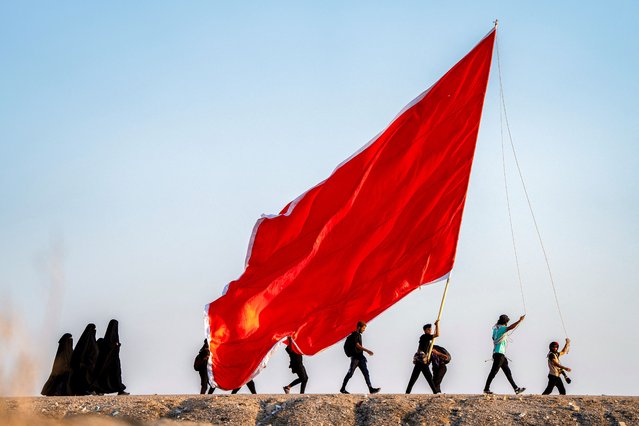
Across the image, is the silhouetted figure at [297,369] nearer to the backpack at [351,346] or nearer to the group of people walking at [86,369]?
the backpack at [351,346]

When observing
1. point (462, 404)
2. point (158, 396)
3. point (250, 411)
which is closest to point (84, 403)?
point (158, 396)

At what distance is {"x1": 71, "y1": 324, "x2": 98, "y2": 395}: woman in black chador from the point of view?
30109mm

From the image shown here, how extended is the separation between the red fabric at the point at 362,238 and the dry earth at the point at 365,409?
40.2 inches

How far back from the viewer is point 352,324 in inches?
1016

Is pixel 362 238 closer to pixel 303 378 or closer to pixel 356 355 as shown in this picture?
pixel 356 355

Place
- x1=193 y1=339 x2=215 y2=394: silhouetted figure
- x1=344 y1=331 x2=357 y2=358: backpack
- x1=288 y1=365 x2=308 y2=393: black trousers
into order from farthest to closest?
x1=193 y1=339 x2=215 y2=394: silhouetted figure, x1=288 y1=365 x2=308 y2=393: black trousers, x1=344 y1=331 x2=357 y2=358: backpack

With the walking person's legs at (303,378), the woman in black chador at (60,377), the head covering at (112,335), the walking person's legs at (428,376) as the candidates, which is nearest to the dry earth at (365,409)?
the walking person's legs at (428,376)

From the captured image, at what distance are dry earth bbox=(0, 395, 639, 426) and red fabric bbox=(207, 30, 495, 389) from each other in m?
1.02

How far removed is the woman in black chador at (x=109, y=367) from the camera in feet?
99.2

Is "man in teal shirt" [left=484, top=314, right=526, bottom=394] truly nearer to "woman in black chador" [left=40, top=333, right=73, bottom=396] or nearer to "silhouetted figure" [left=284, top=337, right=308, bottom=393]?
"silhouetted figure" [left=284, top=337, right=308, bottom=393]

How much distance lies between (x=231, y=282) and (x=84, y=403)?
12.7ft

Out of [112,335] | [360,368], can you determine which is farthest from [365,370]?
[112,335]

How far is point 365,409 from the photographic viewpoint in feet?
79.6

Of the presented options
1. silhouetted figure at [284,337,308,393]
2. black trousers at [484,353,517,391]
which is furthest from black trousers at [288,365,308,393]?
black trousers at [484,353,517,391]
